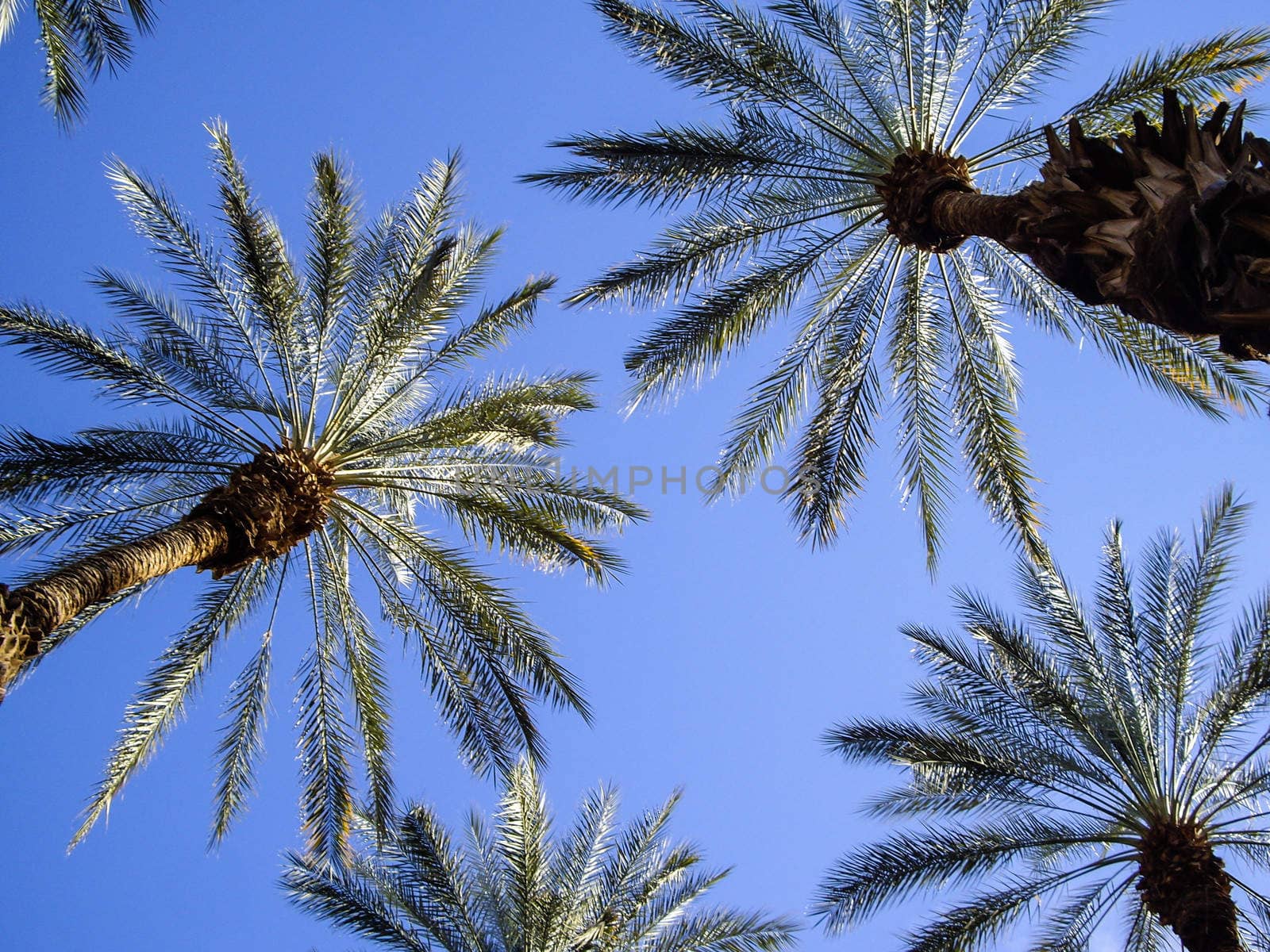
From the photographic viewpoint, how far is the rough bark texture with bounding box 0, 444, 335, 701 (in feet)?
16.4

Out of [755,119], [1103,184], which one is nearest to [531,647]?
[755,119]

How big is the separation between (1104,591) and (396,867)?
27.6 ft

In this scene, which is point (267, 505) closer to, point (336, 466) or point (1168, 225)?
point (336, 466)

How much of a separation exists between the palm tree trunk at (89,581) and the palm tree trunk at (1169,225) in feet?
19.4

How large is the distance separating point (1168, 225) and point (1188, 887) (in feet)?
22.1

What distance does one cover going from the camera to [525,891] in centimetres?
1000

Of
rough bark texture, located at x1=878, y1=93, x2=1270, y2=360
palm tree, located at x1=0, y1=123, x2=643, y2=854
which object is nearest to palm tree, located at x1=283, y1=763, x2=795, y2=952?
palm tree, located at x1=0, y1=123, x2=643, y2=854

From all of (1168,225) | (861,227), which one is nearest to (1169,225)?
(1168,225)

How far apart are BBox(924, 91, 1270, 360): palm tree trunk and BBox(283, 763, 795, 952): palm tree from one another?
301 inches

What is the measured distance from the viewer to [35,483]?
27.8 feet

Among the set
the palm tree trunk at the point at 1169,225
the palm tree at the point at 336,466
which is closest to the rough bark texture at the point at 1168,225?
the palm tree trunk at the point at 1169,225

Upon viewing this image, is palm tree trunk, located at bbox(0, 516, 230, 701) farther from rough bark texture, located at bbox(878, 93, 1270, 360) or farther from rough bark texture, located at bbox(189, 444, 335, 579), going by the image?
rough bark texture, located at bbox(878, 93, 1270, 360)

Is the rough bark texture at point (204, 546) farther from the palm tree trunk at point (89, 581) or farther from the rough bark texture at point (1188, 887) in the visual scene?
the rough bark texture at point (1188, 887)

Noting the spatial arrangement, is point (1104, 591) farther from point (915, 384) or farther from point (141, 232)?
point (141, 232)
